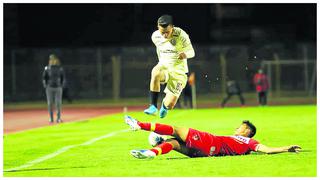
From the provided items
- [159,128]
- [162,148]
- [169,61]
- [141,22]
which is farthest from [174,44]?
[141,22]

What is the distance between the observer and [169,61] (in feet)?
40.1

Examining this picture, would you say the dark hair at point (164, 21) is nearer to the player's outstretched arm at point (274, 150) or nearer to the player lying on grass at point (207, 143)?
the player lying on grass at point (207, 143)

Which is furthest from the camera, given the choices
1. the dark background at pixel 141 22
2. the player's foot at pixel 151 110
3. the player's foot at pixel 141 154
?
the dark background at pixel 141 22

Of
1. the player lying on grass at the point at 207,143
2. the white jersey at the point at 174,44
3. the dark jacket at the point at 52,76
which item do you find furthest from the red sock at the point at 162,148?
the dark jacket at the point at 52,76

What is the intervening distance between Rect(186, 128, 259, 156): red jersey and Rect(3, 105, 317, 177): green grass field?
0.49 feet

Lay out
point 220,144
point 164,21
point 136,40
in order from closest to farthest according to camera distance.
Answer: point 164,21 < point 220,144 < point 136,40

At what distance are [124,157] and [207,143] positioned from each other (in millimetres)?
1862

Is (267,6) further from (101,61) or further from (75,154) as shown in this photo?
(75,154)

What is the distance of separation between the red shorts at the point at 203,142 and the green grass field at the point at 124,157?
145 mm

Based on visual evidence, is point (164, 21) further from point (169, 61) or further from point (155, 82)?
point (155, 82)

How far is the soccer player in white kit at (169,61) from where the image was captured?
11617 mm

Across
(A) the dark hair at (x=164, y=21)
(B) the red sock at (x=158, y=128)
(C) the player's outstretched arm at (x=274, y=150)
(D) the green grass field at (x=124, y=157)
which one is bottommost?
(D) the green grass field at (x=124, y=157)

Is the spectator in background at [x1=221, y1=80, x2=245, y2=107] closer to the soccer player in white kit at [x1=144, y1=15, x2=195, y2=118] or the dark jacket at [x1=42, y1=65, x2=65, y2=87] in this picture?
the dark jacket at [x1=42, y1=65, x2=65, y2=87]

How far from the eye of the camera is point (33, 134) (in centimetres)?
2080
